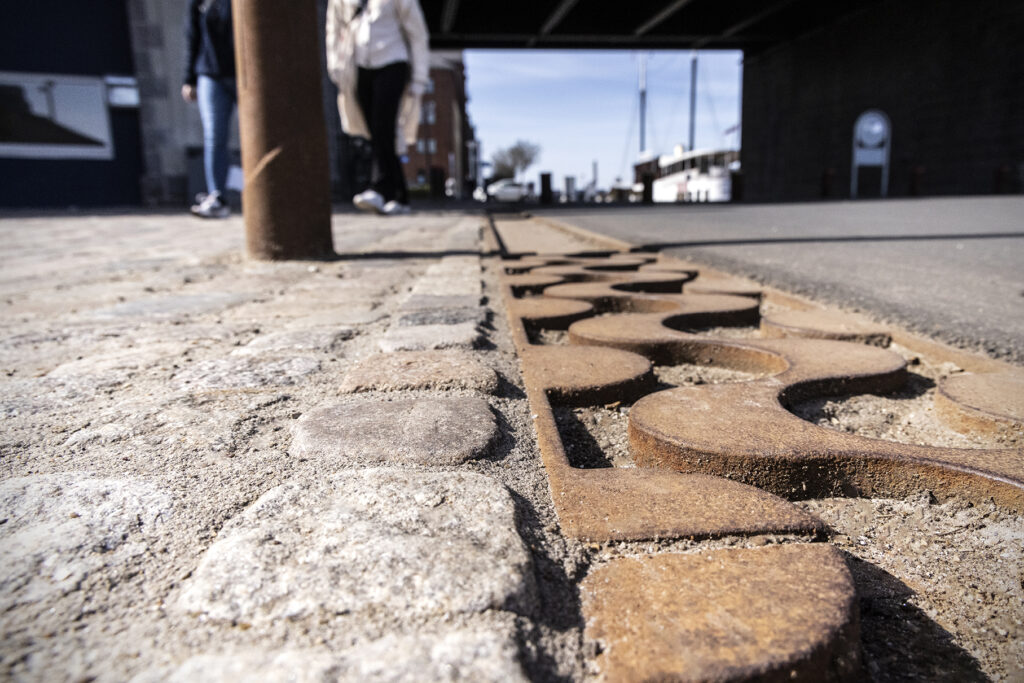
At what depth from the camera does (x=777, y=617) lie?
1.80 ft

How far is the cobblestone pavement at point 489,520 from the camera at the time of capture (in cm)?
52

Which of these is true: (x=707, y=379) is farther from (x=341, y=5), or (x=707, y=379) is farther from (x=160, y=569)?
(x=341, y=5)

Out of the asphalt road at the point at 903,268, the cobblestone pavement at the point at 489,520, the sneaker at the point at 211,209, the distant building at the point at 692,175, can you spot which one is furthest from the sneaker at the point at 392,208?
the distant building at the point at 692,175

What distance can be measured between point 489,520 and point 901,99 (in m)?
23.2

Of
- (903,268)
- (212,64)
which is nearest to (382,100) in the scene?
(212,64)

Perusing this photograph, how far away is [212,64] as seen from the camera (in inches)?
201

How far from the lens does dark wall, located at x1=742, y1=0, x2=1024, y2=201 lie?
16984 millimetres

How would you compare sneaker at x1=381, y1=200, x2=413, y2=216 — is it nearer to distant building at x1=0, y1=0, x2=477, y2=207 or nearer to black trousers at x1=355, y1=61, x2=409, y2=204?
black trousers at x1=355, y1=61, x2=409, y2=204

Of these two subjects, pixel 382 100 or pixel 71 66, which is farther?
pixel 71 66

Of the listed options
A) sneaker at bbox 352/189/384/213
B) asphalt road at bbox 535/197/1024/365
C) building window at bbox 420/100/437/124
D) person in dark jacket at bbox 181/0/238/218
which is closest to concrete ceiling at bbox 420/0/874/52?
person in dark jacket at bbox 181/0/238/218

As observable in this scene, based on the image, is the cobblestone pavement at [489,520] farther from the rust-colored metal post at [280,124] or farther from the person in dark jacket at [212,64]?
the person in dark jacket at [212,64]

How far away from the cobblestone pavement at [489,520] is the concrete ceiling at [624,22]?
58.6 feet

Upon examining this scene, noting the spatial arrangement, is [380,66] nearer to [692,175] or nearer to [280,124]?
[280,124]

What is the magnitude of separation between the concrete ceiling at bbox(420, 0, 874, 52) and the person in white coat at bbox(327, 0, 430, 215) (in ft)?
43.7
